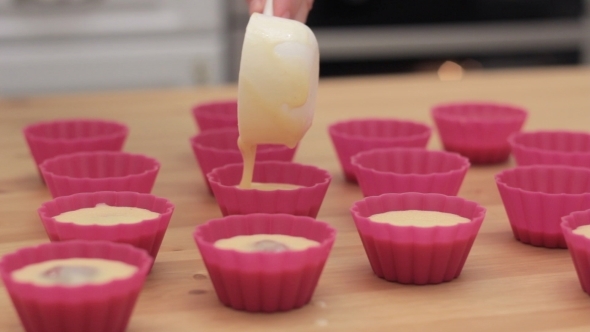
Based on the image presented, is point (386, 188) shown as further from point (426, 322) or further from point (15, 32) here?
point (15, 32)

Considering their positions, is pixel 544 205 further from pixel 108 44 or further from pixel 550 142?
pixel 108 44

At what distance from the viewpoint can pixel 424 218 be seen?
1.10 metres

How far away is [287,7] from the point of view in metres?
1.31

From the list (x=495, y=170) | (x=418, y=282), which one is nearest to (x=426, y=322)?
(x=418, y=282)

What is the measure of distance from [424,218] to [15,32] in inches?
62.3


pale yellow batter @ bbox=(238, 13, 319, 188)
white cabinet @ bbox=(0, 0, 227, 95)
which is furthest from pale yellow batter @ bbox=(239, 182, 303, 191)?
white cabinet @ bbox=(0, 0, 227, 95)

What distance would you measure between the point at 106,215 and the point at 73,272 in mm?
222

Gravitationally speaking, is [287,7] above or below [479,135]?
above

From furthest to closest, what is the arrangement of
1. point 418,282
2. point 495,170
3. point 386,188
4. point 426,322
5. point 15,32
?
1. point 15,32
2. point 495,170
3. point 386,188
4. point 418,282
5. point 426,322

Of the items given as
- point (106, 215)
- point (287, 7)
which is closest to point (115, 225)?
point (106, 215)

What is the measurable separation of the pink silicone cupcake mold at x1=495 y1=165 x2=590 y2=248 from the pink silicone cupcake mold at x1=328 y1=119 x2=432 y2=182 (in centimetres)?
23

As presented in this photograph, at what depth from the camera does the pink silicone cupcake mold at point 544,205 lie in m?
1.11

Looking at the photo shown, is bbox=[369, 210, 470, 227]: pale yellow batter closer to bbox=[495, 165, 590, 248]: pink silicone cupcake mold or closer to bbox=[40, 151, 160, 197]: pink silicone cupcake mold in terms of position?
bbox=[495, 165, 590, 248]: pink silicone cupcake mold

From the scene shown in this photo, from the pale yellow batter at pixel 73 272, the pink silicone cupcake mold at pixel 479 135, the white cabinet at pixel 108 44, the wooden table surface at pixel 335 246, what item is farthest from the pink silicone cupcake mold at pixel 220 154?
the white cabinet at pixel 108 44
